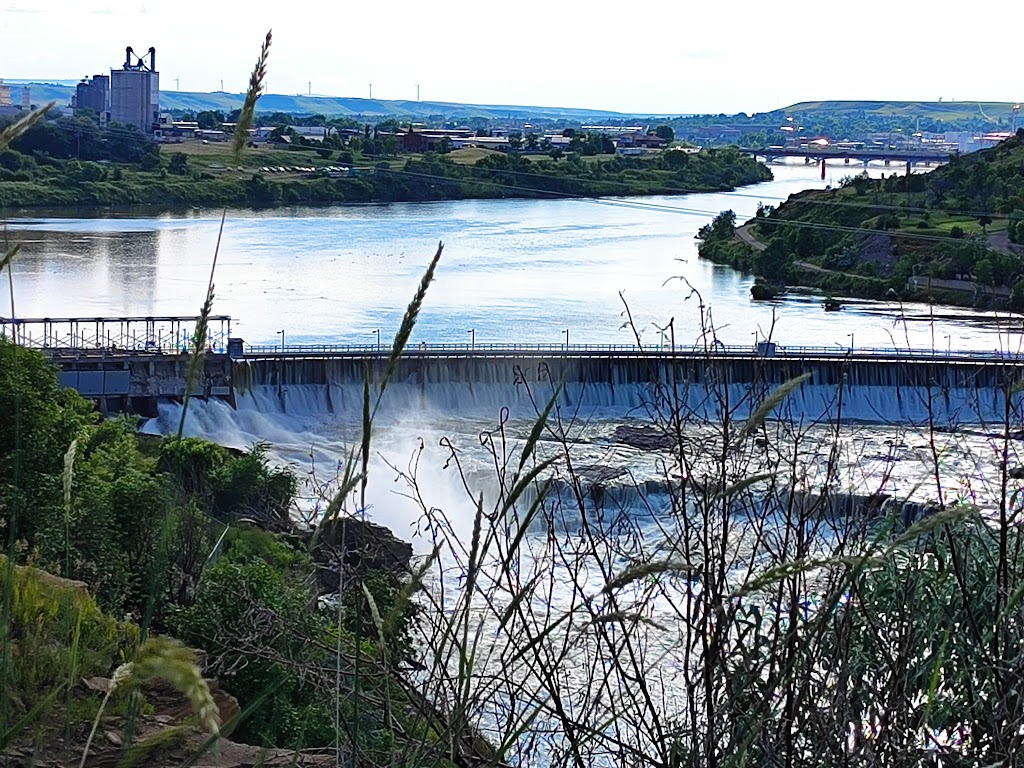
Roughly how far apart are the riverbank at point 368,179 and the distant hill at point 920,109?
101735 mm

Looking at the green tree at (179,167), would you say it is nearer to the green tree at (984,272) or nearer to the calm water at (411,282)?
the calm water at (411,282)

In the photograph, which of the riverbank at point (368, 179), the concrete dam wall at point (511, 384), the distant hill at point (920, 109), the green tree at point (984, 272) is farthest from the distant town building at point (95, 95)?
the distant hill at point (920, 109)

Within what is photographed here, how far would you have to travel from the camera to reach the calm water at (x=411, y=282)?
75.2 feet

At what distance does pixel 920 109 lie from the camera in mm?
167500

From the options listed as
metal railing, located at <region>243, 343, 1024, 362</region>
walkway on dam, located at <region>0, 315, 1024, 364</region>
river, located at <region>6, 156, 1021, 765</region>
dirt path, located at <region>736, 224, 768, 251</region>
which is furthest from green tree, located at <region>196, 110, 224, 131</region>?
metal railing, located at <region>243, 343, 1024, 362</region>

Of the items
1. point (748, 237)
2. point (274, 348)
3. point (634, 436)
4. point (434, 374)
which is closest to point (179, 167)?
point (748, 237)

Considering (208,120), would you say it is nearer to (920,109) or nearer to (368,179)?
(368,179)

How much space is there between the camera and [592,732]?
139 cm

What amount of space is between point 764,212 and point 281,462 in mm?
27153

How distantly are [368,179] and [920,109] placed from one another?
13369 cm

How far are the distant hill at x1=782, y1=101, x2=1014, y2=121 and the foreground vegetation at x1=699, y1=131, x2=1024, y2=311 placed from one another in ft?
386

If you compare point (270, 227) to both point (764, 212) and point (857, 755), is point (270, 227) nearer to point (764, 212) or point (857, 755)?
point (764, 212)

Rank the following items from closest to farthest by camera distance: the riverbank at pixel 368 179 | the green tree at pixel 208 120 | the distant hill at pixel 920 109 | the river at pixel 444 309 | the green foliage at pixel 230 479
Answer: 1. the green foliage at pixel 230 479
2. the river at pixel 444 309
3. the riverbank at pixel 368 179
4. the green tree at pixel 208 120
5. the distant hill at pixel 920 109

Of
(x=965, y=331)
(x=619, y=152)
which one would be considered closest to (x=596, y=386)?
(x=965, y=331)
